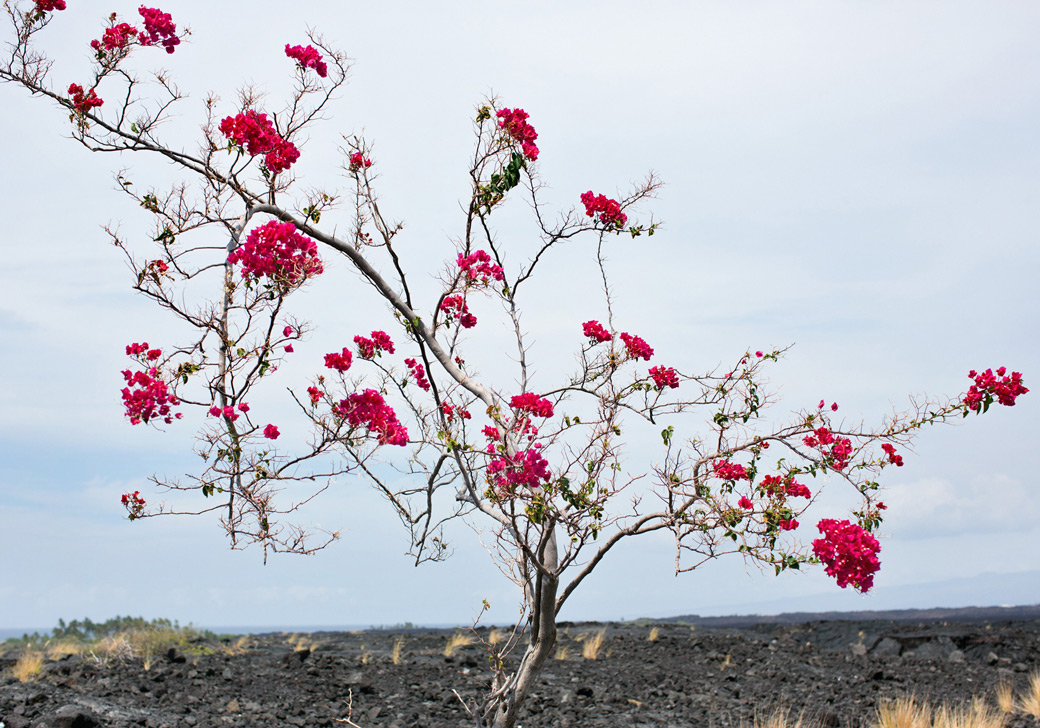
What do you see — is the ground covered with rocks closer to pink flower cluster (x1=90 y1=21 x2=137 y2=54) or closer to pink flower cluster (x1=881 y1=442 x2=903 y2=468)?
pink flower cluster (x1=881 y1=442 x2=903 y2=468)

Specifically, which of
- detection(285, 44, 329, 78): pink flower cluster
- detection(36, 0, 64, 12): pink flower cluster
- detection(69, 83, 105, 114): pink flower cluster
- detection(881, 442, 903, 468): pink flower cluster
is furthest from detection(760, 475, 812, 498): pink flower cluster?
detection(36, 0, 64, 12): pink flower cluster

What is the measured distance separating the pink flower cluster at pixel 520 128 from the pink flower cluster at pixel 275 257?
179 centimetres

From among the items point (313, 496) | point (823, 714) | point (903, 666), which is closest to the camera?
point (313, 496)

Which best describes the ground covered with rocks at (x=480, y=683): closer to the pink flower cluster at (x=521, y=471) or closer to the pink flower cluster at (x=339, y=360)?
the pink flower cluster at (x=521, y=471)

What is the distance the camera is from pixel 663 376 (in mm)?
5371

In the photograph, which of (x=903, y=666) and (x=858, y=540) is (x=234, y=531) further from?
(x=903, y=666)

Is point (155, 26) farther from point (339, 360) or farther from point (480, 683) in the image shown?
point (480, 683)

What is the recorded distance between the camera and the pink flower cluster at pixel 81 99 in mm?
5527

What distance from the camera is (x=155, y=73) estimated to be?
5781mm

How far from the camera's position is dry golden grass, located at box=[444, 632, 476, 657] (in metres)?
11.5

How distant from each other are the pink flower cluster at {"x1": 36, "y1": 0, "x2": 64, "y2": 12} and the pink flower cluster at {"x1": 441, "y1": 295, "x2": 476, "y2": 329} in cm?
381

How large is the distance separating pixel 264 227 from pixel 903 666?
11417 mm

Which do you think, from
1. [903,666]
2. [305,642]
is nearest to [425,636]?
[305,642]

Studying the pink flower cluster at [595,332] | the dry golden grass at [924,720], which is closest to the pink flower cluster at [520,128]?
the pink flower cluster at [595,332]
